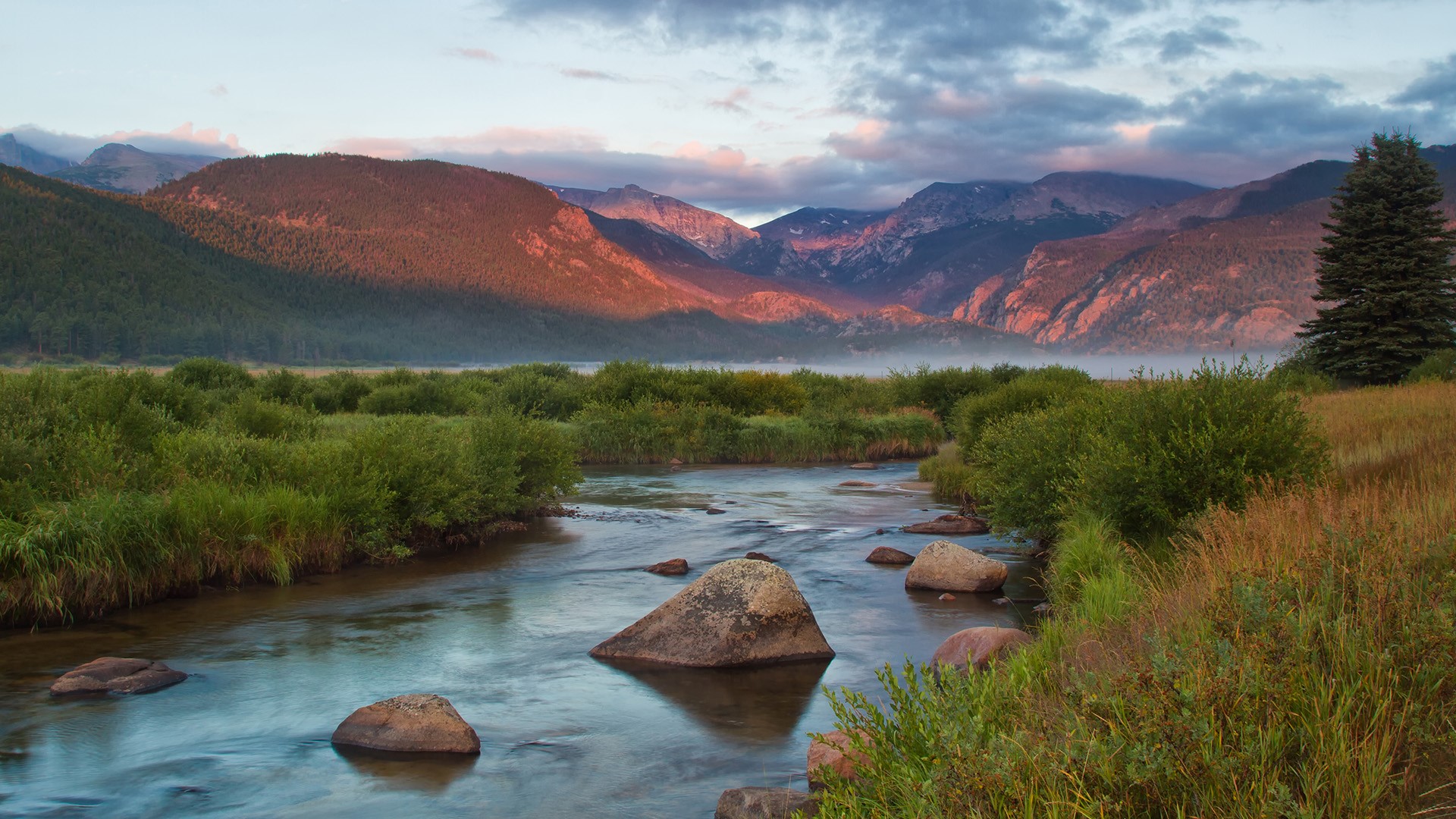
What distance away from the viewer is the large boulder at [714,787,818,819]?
6574 millimetres

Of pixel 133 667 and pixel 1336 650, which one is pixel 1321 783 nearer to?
pixel 1336 650

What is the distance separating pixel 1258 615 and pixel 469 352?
170090 mm

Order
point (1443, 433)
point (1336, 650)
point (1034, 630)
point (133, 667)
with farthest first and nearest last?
point (1443, 433)
point (1034, 630)
point (133, 667)
point (1336, 650)

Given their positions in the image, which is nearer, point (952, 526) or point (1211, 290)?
point (952, 526)

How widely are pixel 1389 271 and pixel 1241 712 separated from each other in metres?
34.4

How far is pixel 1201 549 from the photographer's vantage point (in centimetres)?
849

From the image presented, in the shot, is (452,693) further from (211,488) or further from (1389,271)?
(1389,271)

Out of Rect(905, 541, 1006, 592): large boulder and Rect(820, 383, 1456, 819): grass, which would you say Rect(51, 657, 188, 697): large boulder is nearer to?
Rect(820, 383, 1456, 819): grass

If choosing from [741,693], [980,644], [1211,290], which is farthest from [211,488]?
[1211,290]

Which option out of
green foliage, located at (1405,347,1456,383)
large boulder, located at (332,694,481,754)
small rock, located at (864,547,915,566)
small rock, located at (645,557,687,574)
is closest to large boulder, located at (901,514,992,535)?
small rock, located at (864,547,915,566)

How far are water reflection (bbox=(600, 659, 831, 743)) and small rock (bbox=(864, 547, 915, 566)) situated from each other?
579 cm

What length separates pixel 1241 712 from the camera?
457 cm

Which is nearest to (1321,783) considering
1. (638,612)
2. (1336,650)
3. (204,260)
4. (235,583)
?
(1336,650)

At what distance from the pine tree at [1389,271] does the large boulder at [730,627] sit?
28.6 meters
